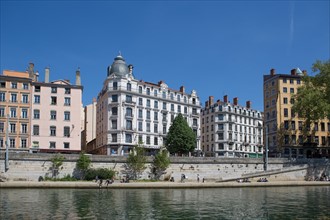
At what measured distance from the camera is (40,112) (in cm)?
7500

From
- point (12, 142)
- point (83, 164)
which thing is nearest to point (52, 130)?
point (12, 142)

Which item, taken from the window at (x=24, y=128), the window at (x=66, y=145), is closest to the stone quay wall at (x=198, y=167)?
the window at (x=66, y=145)

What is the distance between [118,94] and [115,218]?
58.1 metres

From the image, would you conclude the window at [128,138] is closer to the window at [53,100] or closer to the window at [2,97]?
the window at [53,100]

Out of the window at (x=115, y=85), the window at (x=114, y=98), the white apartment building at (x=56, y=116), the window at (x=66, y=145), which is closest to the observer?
the white apartment building at (x=56, y=116)

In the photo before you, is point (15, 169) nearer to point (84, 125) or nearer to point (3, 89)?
point (3, 89)

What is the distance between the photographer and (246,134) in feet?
384

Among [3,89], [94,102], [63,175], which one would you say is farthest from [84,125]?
[63,175]

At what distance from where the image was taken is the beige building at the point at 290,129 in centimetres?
9306

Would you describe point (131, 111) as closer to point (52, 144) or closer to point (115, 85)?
point (115, 85)

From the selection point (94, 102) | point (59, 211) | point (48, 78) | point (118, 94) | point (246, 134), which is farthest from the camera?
point (246, 134)

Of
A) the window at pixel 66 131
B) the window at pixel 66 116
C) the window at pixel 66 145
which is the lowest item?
the window at pixel 66 145

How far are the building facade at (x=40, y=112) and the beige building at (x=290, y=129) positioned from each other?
45.3 m

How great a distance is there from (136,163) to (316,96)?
118ft
